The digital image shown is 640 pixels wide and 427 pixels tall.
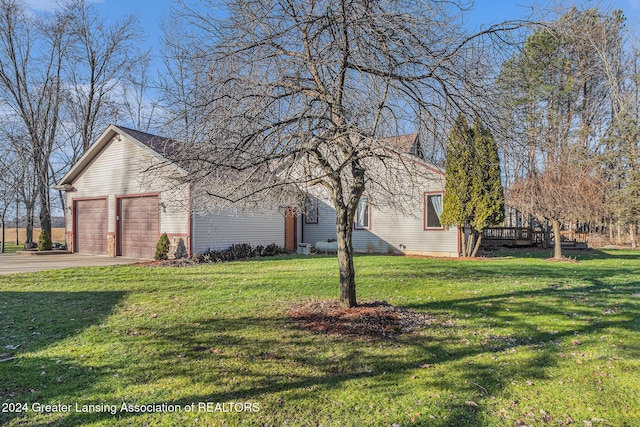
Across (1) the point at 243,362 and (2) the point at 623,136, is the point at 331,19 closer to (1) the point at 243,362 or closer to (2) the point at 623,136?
(1) the point at 243,362

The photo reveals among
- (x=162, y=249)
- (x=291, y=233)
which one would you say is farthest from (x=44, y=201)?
(x=291, y=233)

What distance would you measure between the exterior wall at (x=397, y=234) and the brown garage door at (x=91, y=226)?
357 inches

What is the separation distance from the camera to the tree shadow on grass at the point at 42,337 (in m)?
3.37

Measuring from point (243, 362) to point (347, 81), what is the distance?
4087mm

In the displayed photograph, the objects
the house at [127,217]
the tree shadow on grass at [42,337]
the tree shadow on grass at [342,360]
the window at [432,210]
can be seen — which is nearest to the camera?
the tree shadow on grass at [342,360]

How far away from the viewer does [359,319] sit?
207 inches

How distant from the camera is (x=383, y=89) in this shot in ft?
17.1

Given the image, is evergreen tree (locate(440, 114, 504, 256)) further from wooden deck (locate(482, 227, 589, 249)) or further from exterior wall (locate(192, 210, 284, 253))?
exterior wall (locate(192, 210, 284, 253))

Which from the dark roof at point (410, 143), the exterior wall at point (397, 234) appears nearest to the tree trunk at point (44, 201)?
the exterior wall at point (397, 234)

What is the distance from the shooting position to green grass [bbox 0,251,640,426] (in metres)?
3.00

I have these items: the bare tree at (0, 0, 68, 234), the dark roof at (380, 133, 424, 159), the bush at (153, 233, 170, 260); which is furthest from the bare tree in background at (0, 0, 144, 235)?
the dark roof at (380, 133, 424, 159)

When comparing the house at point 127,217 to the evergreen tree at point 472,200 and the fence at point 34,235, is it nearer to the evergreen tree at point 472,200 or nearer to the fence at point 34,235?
the evergreen tree at point 472,200

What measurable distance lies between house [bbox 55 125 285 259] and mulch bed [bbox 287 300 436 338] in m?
7.29

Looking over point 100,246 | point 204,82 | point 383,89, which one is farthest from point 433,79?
point 100,246
